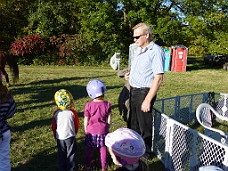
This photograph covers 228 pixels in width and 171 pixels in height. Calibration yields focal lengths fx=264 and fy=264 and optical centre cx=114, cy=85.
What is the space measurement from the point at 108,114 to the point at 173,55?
16.8 m

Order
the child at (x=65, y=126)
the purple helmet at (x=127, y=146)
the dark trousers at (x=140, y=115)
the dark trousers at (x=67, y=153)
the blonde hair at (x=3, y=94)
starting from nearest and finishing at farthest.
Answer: the purple helmet at (x=127, y=146)
the blonde hair at (x=3, y=94)
the child at (x=65, y=126)
the dark trousers at (x=67, y=153)
the dark trousers at (x=140, y=115)

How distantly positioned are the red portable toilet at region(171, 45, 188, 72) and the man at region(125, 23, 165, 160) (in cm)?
1596

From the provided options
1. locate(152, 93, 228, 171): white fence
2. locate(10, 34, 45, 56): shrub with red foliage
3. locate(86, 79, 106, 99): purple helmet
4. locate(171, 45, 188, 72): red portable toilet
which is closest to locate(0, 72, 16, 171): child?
locate(86, 79, 106, 99): purple helmet

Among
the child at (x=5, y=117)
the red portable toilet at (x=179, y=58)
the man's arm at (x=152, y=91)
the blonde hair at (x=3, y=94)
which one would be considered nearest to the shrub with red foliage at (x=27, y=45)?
the red portable toilet at (x=179, y=58)

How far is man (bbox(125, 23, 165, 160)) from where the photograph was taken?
3.27 metres

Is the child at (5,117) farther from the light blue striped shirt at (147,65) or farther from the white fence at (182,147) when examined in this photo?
the white fence at (182,147)

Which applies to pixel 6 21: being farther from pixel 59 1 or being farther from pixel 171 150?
pixel 171 150

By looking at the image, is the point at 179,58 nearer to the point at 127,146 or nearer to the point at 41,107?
the point at 41,107

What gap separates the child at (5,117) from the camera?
244 centimetres

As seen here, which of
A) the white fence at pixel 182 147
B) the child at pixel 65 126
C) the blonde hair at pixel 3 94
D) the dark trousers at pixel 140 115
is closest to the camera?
the blonde hair at pixel 3 94

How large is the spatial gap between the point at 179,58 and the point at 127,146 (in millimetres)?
17856

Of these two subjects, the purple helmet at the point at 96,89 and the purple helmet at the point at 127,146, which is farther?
the purple helmet at the point at 96,89

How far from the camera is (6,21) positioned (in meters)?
21.1

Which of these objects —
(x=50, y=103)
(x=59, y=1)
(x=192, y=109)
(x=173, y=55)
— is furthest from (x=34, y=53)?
(x=192, y=109)
